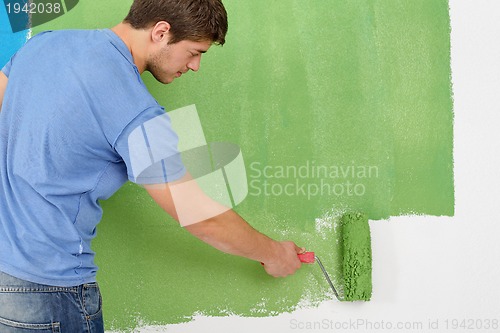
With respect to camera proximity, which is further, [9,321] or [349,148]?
[349,148]

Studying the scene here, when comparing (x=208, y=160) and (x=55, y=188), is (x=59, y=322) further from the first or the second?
(x=208, y=160)

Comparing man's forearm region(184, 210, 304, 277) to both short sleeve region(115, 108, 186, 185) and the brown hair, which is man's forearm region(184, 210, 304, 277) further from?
the brown hair

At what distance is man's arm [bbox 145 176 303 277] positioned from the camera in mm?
1045

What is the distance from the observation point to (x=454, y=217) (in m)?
1.52

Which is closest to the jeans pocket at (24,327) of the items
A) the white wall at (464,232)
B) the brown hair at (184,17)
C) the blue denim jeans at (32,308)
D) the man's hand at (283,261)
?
the blue denim jeans at (32,308)

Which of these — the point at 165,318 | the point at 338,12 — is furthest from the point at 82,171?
the point at 338,12

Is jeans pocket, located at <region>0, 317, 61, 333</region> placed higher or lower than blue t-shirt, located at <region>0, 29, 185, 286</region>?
lower

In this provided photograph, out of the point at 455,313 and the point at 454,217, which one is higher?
the point at 454,217

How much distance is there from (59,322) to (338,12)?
103 cm

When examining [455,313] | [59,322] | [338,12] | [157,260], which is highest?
[338,12]

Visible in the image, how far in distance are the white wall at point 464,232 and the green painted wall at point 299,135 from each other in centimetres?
4

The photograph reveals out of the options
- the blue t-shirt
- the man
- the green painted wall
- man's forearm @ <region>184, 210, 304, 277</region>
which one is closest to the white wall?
the green painted wall

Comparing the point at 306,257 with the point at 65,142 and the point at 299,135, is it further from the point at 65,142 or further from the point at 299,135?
the point at 65,142

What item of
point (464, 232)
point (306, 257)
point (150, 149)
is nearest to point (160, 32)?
point (150, 149)
